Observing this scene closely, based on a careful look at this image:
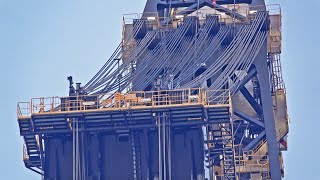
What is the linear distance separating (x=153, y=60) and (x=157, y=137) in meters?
8.12

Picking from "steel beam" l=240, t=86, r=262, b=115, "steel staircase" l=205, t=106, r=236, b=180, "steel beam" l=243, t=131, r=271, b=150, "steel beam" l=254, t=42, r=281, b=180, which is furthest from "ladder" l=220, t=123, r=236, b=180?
"steel beam" l=240, t=86, r=262, b=115

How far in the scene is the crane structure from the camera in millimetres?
178375

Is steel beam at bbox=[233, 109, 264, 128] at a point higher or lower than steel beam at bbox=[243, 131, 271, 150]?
higher

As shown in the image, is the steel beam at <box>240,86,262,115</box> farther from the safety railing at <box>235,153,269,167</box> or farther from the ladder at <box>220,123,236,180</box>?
the ladder at <box>220,123,236,180</box>

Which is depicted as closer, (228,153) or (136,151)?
(136,151)

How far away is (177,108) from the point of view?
17688cm

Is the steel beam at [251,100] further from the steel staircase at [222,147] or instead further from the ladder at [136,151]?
the ladder at [136,151]

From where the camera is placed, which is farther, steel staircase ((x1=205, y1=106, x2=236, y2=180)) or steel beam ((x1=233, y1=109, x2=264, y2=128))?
steel beam ((x1=233, y1=109, x2=264, y2=128))

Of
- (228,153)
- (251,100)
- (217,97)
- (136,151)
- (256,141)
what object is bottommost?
(228,153)

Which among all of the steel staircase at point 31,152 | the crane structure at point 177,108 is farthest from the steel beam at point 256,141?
the steel staircase at point 31,152

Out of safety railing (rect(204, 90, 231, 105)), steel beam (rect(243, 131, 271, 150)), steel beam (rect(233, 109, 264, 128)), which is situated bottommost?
steel beam (rect(243, 131, 271, 150))

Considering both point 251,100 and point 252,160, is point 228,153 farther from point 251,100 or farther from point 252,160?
point 251,100

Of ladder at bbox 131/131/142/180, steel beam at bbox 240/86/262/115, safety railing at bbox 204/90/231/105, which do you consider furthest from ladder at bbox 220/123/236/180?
ladder at bbox 131/131/142/180

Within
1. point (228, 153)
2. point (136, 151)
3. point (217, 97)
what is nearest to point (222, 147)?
point (228, 153)
